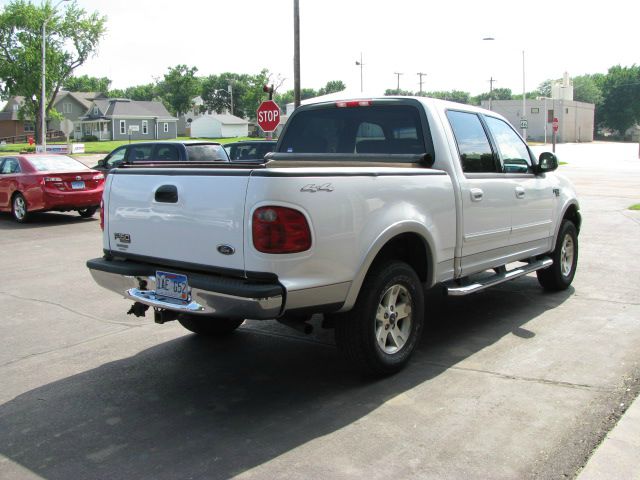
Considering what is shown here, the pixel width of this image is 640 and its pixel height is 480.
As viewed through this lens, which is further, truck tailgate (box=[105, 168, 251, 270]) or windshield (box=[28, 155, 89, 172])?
windshield (box=[28, 155, 89, 172])

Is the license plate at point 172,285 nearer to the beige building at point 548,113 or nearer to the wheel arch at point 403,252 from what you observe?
the wheel arch at point 403,252

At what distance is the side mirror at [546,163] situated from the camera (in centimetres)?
675

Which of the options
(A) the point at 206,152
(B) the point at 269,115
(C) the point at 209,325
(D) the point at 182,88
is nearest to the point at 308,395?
(C) the point at 209,325

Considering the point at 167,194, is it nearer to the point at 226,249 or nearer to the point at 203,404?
the point at 226,249

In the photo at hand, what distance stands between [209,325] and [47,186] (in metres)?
9.98

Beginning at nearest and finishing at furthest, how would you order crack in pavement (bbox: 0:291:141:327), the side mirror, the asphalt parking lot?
the asphalt parking lot, crack in pavement (bbox: 0:291:141:327), the side mirror

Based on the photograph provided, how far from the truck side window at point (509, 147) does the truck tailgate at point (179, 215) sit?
3.14 m

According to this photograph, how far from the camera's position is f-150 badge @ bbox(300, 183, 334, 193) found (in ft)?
13.3

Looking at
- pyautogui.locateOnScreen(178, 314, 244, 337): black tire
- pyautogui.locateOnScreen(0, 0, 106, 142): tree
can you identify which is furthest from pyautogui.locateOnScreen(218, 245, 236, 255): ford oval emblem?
pyautogui.locateOnScreen(0, 0, 106, 142): tree

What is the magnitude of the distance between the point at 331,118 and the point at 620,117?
421ft

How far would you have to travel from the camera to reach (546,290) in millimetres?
7648

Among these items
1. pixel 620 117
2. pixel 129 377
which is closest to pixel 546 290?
pixel 129 377

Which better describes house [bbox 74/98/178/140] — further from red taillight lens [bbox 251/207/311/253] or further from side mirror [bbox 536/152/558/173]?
red taillight lens [bbox 251/207/311/253]

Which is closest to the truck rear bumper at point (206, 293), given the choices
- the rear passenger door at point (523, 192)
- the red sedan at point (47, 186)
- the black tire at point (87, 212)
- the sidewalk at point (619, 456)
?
the sidewalk at point (619, 456)
